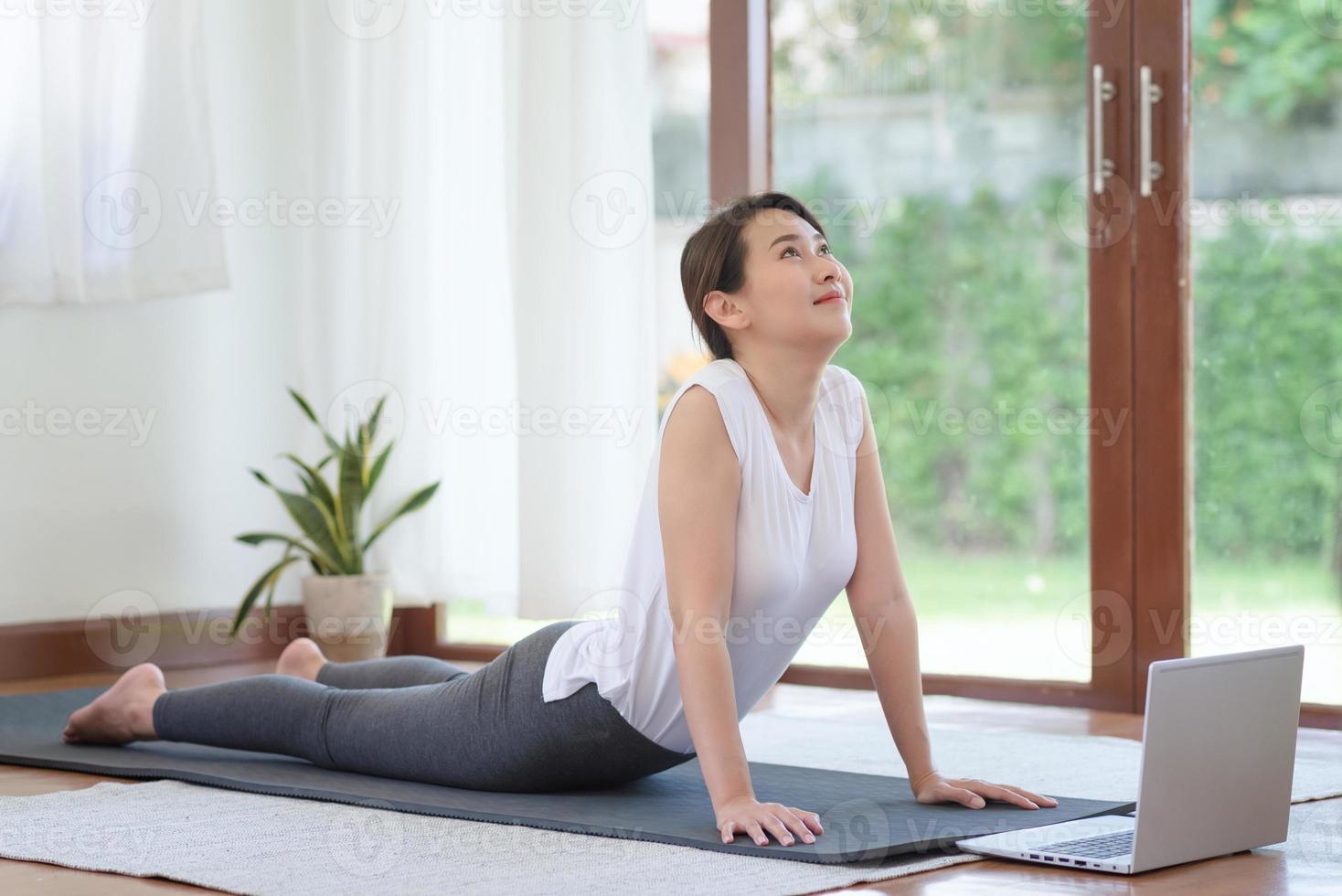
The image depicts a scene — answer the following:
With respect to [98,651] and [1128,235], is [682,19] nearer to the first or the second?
[1128,235]

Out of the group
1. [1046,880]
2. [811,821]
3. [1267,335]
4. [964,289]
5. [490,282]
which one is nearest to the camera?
[1046,880]

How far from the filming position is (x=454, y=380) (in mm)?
4094

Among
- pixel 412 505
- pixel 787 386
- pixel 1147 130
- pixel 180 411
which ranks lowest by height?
pixel 412 505

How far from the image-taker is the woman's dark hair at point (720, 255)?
6.84 feet

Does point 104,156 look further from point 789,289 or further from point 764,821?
point 764,821

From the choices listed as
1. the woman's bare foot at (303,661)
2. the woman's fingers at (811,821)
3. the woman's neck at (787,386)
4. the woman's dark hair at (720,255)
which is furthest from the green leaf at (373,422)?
the woman's fingers at (811,821)

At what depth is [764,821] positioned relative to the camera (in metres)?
1.85

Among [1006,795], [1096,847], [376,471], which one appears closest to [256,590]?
[376,471]

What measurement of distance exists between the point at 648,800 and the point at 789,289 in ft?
2.25

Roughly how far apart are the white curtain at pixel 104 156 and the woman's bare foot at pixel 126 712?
1311mm

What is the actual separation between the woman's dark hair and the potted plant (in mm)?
1870

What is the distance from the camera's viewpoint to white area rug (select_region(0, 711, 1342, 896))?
174 centimetres

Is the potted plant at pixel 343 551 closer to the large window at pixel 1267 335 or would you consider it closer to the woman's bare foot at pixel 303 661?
the woman's bare foot at pixel 303 661

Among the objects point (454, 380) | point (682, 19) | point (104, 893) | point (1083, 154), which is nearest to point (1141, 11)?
point (1083, 154)
